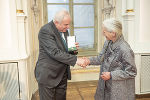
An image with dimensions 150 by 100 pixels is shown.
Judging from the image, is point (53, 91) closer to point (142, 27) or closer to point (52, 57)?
point (52, 57)

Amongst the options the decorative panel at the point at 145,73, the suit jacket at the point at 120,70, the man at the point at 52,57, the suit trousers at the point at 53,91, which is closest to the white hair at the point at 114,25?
the suit jacket at the point at 120,70

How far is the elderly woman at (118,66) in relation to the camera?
1.74 meters

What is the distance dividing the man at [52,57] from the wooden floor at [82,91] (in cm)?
145

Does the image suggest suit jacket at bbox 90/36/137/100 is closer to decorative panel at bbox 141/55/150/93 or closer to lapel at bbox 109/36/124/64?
lapel at bbox 109/36/124/64

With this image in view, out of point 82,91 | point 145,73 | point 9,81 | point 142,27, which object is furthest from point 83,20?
point 9,81

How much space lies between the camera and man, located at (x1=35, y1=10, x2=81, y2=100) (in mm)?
1877

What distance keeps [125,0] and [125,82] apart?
1.96 metres

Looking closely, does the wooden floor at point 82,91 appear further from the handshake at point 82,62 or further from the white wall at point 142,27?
the handshake at point 82,62

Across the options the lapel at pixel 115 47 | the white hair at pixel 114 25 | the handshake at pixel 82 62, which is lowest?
the handshake at pixel 82 62

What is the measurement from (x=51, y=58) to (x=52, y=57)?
2.0 inches

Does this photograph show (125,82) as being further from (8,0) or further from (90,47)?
(90,47)

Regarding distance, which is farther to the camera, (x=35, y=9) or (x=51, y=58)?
(x=35, y=9)

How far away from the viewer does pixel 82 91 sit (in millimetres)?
3711

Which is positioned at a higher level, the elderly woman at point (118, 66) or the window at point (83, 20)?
the window at point (83, 20)
